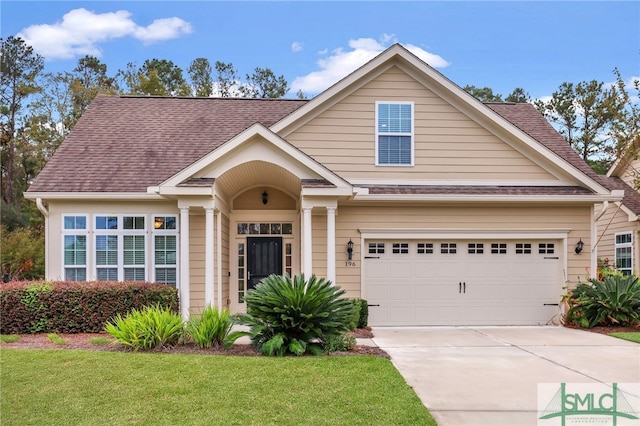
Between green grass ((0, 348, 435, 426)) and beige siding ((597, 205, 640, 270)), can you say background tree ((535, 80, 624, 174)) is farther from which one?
green grass ((0, 348, 435, 426))

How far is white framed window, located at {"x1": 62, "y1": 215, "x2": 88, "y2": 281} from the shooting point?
12695 millimetres

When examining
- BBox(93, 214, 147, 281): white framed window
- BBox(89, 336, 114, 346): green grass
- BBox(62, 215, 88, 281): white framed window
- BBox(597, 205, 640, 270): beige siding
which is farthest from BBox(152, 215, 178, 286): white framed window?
BBox(597, 205, 640, 270): beige siding

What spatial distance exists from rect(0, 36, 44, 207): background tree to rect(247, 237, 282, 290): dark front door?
74.9ft

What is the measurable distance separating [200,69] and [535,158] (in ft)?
89.0

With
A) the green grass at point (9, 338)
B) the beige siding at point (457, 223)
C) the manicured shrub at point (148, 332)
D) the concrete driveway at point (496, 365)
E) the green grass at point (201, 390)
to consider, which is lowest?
the concrete driveway at point (496, 365)

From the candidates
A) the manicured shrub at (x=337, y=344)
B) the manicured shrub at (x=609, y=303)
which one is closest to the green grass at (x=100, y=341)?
the manicured shrub at (x=337, y=344)

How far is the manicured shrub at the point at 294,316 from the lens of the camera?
28.4 ft

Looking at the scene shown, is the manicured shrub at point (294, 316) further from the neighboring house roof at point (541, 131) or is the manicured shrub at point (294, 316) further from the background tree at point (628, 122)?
the neighboring house roof at point (541, 131)

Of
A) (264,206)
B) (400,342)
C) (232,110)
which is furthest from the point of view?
(232,110)

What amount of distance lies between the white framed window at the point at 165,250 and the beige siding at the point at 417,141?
3.40 m

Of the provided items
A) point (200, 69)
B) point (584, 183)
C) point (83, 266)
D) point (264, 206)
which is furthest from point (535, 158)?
point (200, 69)

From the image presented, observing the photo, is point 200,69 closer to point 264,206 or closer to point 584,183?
point 264,206

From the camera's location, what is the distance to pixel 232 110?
16.2 meters

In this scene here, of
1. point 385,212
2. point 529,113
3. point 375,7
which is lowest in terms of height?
point 385,212
